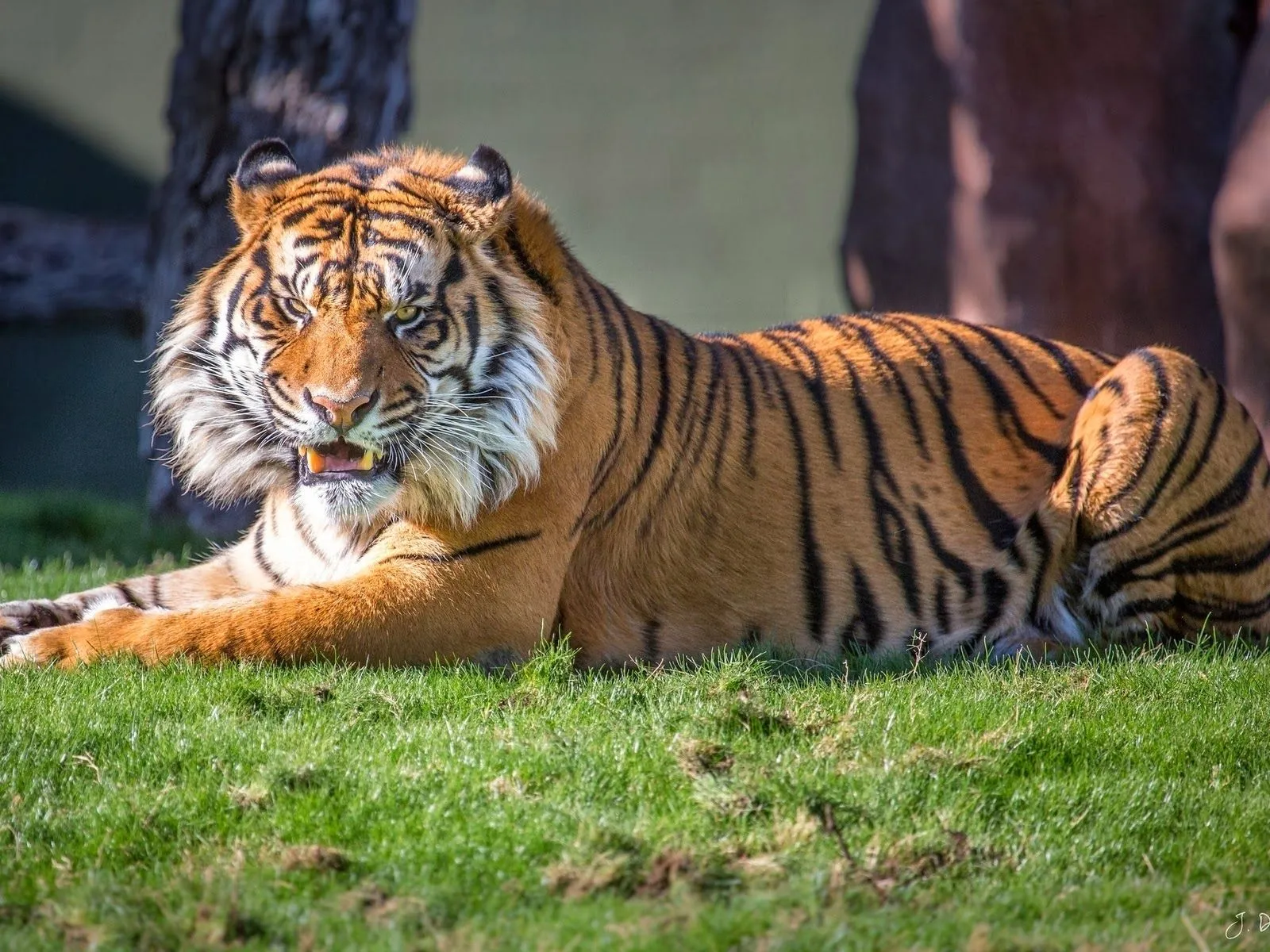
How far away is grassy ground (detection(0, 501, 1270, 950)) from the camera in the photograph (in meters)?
2.74

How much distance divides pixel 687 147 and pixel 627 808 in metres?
6.09

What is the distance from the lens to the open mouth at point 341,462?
416cm

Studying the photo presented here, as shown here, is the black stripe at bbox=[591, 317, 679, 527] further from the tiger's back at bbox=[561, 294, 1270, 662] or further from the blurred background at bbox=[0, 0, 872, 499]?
the blurred background at bbox=[0, 0, 872, 499]

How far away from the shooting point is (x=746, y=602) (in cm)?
459

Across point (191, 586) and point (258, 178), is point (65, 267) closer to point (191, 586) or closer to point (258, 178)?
point (191, 586)

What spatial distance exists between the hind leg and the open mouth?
211 centimetres

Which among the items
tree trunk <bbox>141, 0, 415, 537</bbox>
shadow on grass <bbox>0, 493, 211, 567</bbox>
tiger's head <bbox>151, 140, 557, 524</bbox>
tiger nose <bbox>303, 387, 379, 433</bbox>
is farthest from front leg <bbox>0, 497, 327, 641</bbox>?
tree trunk <bbox>141, 0, 415, 537</bbox>

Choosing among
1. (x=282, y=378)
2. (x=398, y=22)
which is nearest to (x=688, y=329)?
(x=398, y=22)

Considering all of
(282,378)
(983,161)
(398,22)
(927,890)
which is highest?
(398,22)

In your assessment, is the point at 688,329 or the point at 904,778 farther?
the point at 688,329

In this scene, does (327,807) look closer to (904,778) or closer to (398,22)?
(904,778)

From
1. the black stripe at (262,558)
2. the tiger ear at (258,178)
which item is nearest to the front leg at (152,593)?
the black stripe at (262,558)

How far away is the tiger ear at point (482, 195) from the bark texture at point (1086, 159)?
157 inches

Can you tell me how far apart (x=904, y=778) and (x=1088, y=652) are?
152 centimetres
